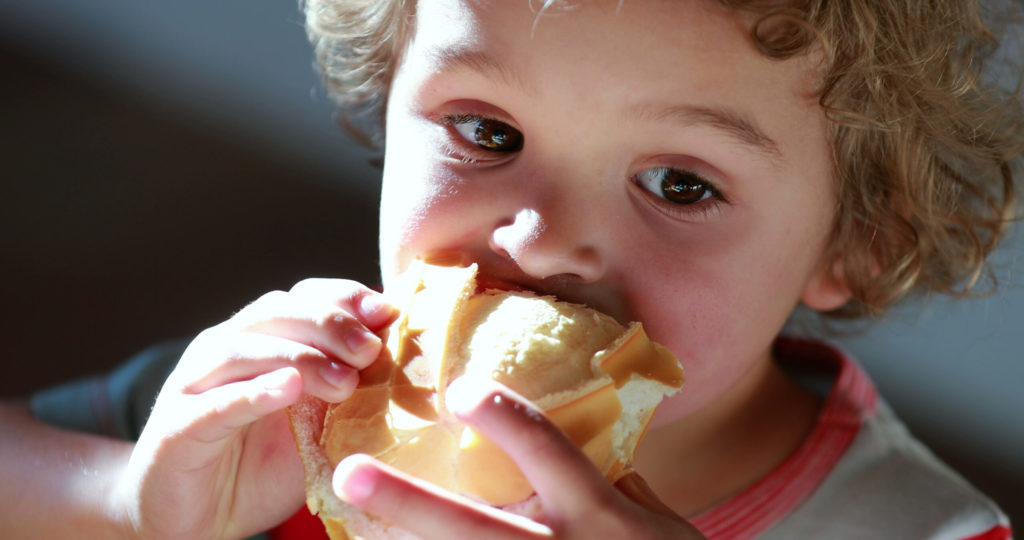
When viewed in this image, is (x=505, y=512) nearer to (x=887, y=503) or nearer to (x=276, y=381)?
(x=276, y=381)

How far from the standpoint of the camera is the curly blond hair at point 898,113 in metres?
0.75

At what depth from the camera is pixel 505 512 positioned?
1.92 ft

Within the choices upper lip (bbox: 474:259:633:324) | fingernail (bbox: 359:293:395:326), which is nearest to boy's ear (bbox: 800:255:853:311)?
upper lip (bbox: 474:259:633:324)

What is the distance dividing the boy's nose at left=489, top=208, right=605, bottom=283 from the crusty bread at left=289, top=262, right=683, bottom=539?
2cm

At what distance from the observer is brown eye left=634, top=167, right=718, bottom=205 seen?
0.74 meters

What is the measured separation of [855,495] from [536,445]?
0.57m

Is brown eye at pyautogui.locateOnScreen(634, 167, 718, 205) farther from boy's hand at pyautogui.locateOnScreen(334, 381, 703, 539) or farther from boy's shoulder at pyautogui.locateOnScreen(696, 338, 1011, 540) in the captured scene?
boy's shoulder at pyautogui.locateOnScreen(696, 338, 1011, 540)

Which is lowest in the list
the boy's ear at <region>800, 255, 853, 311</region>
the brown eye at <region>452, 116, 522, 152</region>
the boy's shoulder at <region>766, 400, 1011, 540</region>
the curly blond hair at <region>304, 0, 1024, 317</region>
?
the boy's shoulder at <region>766, 400, 1011, 540</region>

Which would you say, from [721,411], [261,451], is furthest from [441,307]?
[721,411]

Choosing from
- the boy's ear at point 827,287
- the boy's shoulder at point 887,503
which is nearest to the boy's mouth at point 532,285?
the boy's ear at point 827,287

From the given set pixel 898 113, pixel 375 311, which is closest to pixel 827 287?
pixel 898 113

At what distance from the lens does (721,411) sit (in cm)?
102

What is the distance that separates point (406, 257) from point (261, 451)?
18 centimetres

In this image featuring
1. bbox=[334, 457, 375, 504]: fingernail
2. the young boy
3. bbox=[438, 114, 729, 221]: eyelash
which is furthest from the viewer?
bbox=[438, 114, 729, 221]: eyelash
